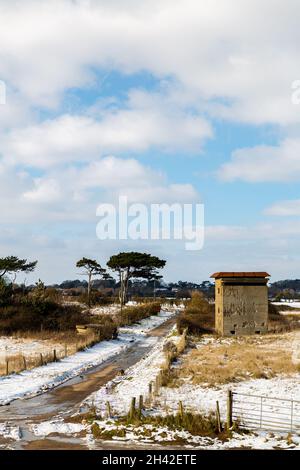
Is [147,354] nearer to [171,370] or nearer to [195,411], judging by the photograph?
[171,370]

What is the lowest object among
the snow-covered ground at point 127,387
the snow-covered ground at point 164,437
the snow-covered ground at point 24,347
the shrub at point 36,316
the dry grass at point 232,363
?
the snow-covered ground at point 24,347

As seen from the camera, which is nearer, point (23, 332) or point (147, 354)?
point (147, 354)

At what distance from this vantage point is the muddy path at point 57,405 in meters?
14.0

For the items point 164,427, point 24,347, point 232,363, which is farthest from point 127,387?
point 24,347

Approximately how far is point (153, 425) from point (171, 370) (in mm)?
9340

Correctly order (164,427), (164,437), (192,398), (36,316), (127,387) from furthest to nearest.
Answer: (36,316) < (127,387) < (192,398) < (164,427) < (164,437)

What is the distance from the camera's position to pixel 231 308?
38.2 metres

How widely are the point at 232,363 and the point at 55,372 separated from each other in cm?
986

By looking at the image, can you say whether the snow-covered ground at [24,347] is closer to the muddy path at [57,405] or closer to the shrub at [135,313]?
the muddy path at [57,405]

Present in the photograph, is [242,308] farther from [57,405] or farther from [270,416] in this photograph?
[57,405]

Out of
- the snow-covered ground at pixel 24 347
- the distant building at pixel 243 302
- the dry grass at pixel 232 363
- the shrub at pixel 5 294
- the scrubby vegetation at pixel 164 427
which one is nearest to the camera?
the scrubby vegetation at pixel 164 427

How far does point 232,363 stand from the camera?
26.2 meters

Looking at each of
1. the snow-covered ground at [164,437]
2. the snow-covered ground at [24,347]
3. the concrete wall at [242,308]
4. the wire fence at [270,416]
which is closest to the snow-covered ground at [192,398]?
the snow-covered ground at [164,437]
